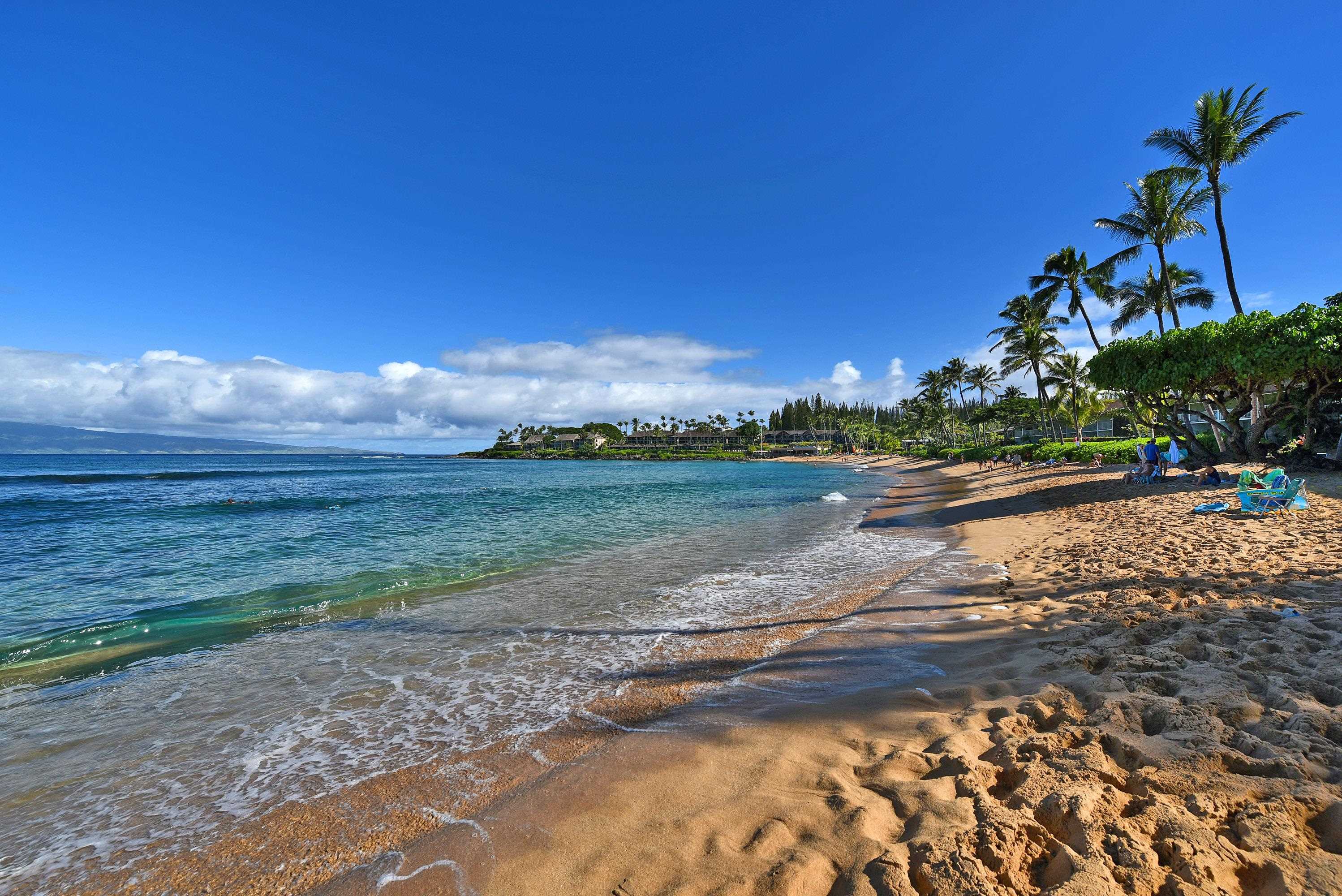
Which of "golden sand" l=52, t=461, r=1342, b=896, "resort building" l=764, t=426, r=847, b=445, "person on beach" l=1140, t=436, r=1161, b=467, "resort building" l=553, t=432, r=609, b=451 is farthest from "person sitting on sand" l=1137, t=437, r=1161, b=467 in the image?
"resort building" l=553, t=432, r=609, b=451

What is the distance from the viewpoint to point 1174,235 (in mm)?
26094

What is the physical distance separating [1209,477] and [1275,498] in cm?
679

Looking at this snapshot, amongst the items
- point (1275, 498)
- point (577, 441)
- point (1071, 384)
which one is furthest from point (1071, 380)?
point (577, 441)

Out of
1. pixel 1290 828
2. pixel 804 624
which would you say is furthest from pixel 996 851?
pixel 804 624

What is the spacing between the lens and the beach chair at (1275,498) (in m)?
11.3

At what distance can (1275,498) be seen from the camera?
11398 millimetres

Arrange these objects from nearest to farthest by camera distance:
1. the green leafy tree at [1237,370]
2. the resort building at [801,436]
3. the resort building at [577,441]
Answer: the green leafy tree at [1237,370] → the resort building at [801,436] → the resort building at [577,441]

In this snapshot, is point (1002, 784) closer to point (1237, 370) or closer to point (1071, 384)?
point (1237, 370)

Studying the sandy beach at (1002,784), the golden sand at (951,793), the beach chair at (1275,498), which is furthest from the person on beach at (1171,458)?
the golden sand at (951,793)

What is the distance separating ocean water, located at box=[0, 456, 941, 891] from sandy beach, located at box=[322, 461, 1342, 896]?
1568 millimetres

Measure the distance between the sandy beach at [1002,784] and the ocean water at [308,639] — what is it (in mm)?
1568

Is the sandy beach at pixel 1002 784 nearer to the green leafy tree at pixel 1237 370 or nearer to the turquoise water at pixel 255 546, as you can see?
the turquoise water at pixel 255 546

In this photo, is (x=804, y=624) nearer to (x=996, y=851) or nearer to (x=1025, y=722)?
(x=1025, y=722)

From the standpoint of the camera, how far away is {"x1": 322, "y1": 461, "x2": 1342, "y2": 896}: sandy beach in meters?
2.51
